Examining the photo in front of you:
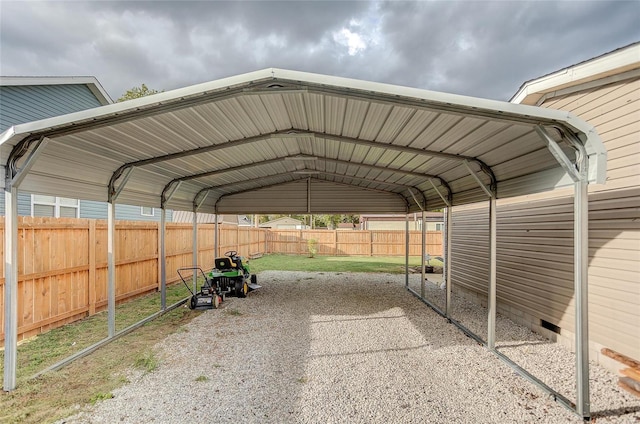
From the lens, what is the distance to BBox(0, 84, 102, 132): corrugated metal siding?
7645 millimetres

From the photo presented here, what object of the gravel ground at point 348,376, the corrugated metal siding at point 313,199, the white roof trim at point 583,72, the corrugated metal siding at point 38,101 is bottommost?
the gravel ground at point 348,376

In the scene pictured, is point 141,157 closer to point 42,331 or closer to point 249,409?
point 42,331

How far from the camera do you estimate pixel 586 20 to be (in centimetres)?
719

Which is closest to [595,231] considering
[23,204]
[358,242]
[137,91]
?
[23,204]

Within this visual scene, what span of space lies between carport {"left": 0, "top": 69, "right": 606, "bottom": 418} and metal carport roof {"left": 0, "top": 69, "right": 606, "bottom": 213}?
0.01m

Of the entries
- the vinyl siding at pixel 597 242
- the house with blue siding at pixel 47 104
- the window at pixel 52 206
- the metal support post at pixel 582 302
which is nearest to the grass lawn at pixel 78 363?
the house with blue siding at pixel 47 104

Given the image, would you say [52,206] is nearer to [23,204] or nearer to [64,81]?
[23,204]

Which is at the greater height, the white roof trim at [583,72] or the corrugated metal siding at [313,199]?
the white roof trim at [583,72]

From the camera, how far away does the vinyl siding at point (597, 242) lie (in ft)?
11.6

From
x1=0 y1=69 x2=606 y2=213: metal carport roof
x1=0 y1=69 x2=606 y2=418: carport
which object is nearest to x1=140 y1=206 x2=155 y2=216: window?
x1=0 y1=69 x2=606 y2=213: metal carport roof

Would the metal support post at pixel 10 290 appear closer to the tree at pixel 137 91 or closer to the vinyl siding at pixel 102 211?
the vinyl siding at pixel 102 211

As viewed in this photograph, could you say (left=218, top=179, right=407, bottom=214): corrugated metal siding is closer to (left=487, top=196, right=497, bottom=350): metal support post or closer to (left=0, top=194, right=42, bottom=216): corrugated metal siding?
(left=0, top=194, right=42, bottom=216): corrugated metal siding

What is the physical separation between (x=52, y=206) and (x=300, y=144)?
7.48 m

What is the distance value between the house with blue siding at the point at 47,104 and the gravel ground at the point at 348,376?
19.4 feet
